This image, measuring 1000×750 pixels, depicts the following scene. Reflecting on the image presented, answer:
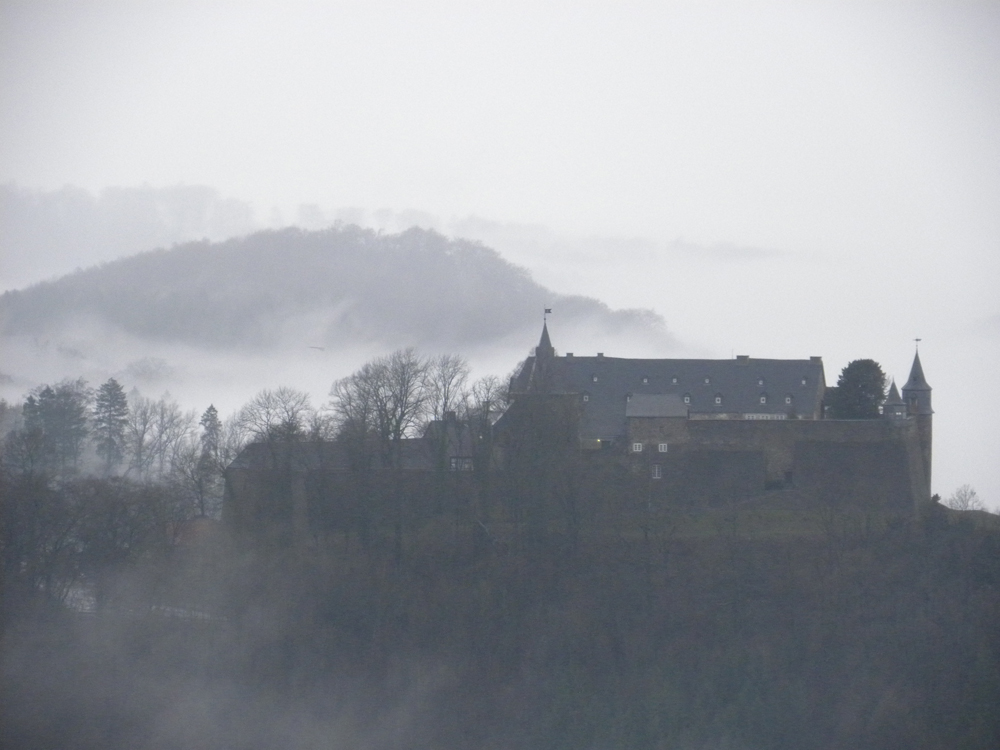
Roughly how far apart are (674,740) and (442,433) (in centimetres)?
1219

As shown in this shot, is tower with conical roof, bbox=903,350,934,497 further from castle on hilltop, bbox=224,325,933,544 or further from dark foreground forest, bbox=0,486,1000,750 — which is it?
dark foreground forest, bbox=0,486,1000,750

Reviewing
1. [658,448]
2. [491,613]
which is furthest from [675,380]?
[491,613]

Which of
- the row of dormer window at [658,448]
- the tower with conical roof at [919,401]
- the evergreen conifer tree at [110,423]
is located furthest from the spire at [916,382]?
the evergreen conifer tree at [110,423]

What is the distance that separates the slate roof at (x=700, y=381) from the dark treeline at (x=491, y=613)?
360cm

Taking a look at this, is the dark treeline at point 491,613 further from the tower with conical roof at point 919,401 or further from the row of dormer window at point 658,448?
the tower with conical roof at point 919,401

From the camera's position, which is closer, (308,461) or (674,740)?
(674,740)

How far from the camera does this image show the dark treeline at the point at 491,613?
31.8 metres

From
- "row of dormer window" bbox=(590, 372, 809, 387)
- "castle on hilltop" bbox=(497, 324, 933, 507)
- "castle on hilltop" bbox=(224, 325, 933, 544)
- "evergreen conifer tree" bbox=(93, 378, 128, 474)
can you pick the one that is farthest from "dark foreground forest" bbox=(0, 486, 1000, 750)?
"evergreen conifer tree" bbox=(93, 378, 128, 474)

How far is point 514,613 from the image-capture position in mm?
36219

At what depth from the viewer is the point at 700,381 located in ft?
146

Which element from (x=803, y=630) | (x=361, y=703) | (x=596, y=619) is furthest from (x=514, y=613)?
(x=803, y=630)

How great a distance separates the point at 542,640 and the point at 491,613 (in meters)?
1.64

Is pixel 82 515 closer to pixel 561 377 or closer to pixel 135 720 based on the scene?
pixel 135 720

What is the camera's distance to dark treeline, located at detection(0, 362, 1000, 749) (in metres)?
31.8
